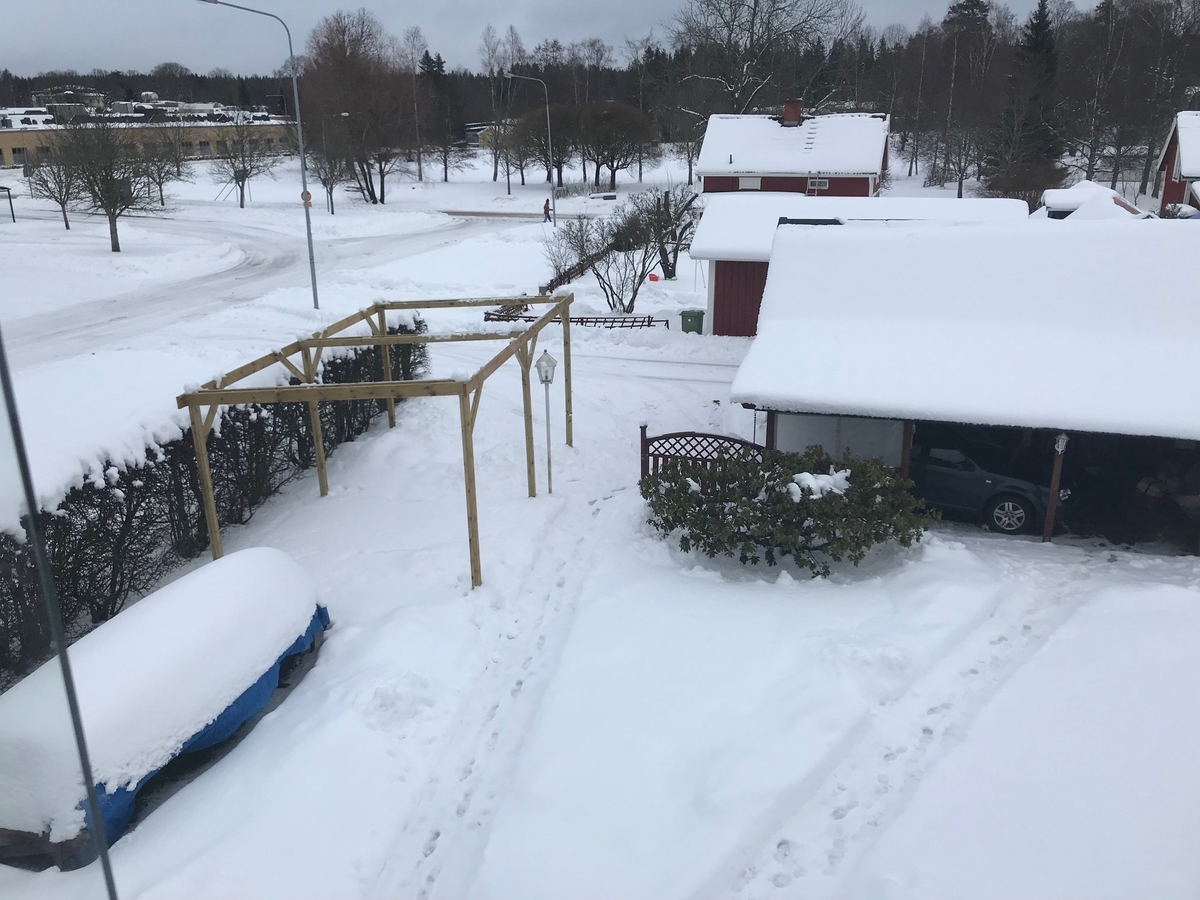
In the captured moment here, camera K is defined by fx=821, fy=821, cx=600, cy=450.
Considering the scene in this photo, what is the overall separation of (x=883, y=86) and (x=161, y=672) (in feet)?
231

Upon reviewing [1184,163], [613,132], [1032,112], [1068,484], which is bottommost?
[1068,484]

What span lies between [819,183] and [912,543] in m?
27.8

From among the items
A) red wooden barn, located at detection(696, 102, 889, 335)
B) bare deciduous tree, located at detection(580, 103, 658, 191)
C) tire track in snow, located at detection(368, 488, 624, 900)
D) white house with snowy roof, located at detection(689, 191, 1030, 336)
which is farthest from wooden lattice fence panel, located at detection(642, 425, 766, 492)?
bare deciduous tree, located at detection(580, 103, 658, 191)

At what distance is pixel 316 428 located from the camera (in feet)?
39.3

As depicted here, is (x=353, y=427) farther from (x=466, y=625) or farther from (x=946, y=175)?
(x=946, y=175)

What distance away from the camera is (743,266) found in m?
21.0

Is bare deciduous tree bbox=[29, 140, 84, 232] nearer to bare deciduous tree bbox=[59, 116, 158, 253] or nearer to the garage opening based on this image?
bare deciduous tree bbox=[59, 116, 158, 253]

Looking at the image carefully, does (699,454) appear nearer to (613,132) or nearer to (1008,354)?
(1008,354)

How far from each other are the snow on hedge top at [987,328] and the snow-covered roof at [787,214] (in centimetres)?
749

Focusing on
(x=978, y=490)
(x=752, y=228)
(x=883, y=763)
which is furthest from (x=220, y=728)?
(x=752, y=228)

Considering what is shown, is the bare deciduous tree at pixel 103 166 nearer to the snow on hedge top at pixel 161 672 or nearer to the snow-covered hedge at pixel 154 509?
the snow-covered hedge at pixel 154 509

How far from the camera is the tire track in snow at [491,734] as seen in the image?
19.5 ft

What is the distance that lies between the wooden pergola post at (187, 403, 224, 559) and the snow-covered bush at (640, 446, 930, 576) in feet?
17.4

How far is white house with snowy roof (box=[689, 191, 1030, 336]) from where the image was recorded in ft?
67.9
